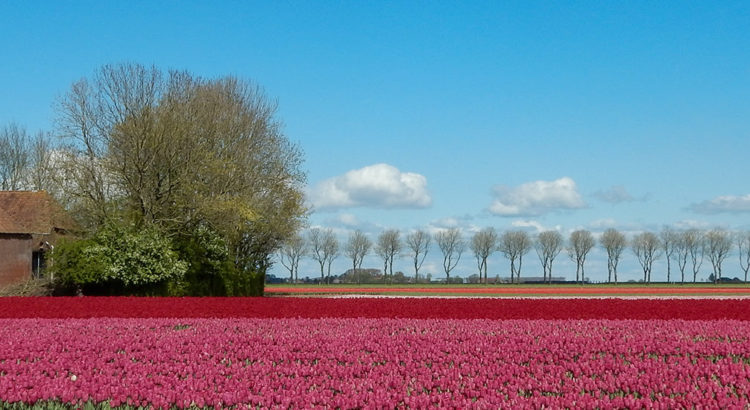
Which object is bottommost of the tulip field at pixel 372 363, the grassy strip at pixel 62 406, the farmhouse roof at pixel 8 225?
the grassy strip at pixel 62 406

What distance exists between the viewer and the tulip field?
8.91 m

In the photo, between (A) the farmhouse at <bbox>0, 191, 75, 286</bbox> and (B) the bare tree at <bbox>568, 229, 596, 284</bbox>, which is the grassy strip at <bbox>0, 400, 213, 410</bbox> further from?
(B) the bare tree at <bbox>568, 229, 596, 284</bbox>

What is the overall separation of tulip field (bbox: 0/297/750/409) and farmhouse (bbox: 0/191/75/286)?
3351cm

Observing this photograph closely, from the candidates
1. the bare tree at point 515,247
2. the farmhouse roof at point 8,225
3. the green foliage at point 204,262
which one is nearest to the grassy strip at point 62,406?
the green foliage at point 204,262

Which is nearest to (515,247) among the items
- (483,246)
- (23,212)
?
(483,246)

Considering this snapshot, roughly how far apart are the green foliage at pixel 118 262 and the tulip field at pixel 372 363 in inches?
685

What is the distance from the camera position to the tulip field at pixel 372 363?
8914mm

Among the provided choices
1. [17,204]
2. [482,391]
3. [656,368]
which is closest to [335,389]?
[482,391]

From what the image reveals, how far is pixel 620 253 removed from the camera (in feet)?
375

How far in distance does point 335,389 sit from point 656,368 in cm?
482

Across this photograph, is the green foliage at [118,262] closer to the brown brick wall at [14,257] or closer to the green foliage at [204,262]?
the green foliage at [204,262]

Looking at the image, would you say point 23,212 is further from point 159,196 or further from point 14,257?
point 159,196

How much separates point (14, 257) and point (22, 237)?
1.44 meters

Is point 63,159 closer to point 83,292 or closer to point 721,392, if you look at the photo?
point 83,292
